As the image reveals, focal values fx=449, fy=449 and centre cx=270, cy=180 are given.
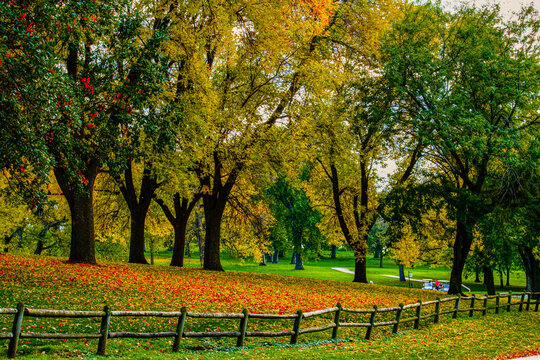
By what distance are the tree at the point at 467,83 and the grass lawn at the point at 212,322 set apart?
664 centimetres

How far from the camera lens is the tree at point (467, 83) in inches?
788

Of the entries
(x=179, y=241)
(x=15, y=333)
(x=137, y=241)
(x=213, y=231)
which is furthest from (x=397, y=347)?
(x=179, y=241)

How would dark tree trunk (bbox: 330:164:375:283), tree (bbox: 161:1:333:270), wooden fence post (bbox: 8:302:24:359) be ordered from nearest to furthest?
wooden fence post (bbox: 8:302:24:359) < tree (bbox: 161:1:333:270) < dark tree trunk (bbox: 330:164:375:283)

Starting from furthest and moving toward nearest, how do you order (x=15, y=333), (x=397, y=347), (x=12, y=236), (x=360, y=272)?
(x=12, y=236)
(x=360, y=272)
(x=397, y=347)
(x=15, y=333)

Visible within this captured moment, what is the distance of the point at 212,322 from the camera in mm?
13133

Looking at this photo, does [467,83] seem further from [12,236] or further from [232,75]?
[12,236]

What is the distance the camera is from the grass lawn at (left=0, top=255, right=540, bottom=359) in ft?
32.5

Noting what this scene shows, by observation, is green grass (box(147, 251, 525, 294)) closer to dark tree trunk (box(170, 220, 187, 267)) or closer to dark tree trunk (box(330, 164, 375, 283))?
dark tree trunk (box(170, 220, 187, 267))

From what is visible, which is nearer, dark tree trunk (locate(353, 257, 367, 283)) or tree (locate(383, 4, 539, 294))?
tree (locate(383, 4, 539, 294))

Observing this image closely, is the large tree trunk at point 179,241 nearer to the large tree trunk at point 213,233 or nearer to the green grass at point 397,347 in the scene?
the large tree trunk at point 213,233

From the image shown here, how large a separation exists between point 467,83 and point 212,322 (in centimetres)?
1686

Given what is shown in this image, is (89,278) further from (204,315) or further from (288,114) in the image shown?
(288,114)

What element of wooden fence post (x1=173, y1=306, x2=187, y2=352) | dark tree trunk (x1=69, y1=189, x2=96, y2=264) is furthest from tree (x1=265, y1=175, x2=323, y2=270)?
wooden fence post (x1=173, y1=306, x2=187, y2=352)

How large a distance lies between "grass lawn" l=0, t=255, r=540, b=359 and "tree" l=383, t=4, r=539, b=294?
664 cm
